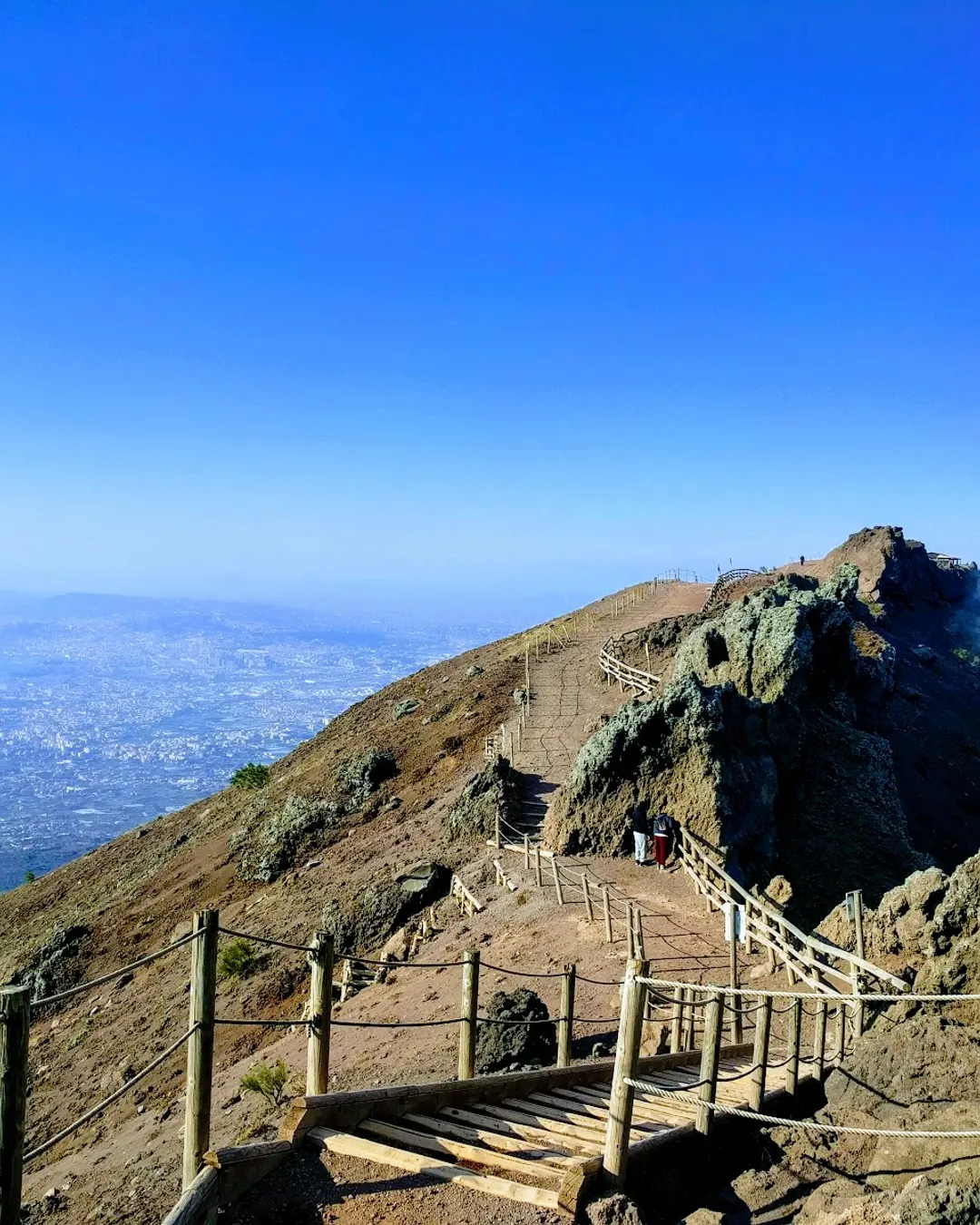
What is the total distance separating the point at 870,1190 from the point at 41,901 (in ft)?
113

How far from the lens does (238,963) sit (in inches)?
753

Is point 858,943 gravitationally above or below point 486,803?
above

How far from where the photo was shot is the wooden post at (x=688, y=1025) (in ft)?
32.7

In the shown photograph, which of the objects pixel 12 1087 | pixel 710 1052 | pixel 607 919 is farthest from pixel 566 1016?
pixel 12 1087

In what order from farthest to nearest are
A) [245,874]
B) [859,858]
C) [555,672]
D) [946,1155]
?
[555,672] → [245,874] → [859,858] → [946,1155]

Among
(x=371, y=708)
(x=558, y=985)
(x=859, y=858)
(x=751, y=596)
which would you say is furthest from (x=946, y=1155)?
(x=371, y=708)

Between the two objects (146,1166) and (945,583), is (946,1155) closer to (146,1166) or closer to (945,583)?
(146,1166)

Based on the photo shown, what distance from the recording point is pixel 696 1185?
6.50 m

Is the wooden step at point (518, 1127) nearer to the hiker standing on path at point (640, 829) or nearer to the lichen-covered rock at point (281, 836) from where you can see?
the hiker standing on path at point (640, 829)

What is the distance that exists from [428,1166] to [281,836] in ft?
77.3

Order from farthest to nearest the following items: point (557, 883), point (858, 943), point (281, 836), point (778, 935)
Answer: point (281, 836)
point (557, 883)
point (778, 935)
point (858, 943)

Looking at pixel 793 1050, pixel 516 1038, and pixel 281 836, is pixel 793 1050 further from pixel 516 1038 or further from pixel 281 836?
pixel 281 836

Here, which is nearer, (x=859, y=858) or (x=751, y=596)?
(x=859, y=858)

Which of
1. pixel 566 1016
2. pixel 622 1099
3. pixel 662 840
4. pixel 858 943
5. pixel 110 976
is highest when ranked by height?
pixel 110 976
